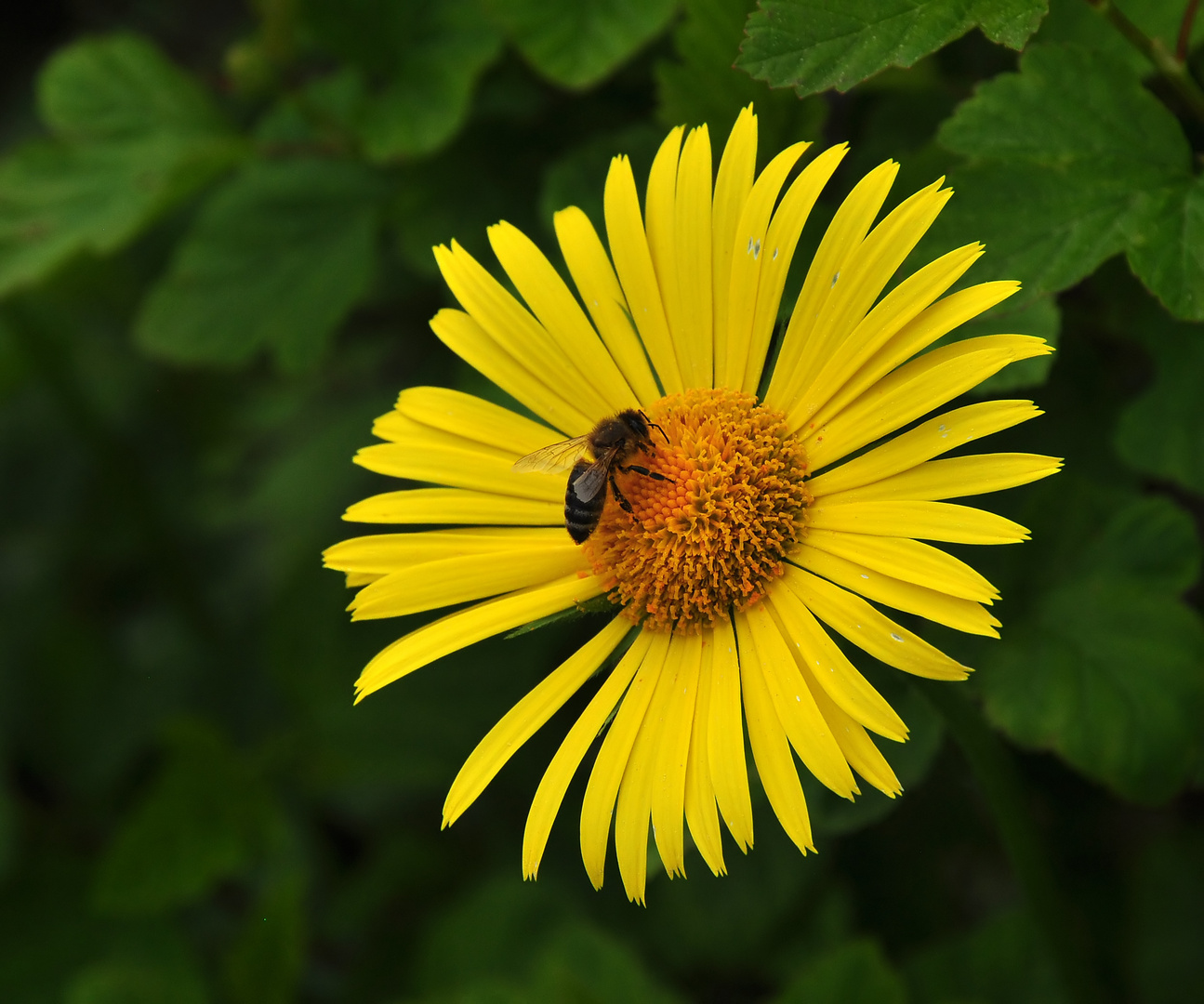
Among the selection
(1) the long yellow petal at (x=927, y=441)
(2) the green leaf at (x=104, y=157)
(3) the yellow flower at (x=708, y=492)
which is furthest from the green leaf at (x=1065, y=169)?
(2) the green leaf at (x=104, y=157)

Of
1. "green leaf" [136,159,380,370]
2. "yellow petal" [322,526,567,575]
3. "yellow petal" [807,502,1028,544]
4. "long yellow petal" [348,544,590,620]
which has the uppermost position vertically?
"green leaf" [136,159,380,370]

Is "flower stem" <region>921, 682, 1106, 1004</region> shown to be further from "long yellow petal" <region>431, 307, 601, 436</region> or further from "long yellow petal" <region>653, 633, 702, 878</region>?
"long yellow petal" <region>431, 307, 601, 436</region>

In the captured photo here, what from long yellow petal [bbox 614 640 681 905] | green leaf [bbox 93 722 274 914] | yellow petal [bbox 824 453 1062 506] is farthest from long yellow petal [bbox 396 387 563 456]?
green leaf [bbox 93 722 274 914]

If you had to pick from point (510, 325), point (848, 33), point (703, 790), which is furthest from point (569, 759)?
point (848, 33)

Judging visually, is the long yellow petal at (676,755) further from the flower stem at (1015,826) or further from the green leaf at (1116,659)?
the green leaf at (1116,659)

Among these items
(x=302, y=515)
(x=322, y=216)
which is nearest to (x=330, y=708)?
(x=302, y=515)

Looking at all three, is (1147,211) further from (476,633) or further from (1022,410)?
(476,633)
